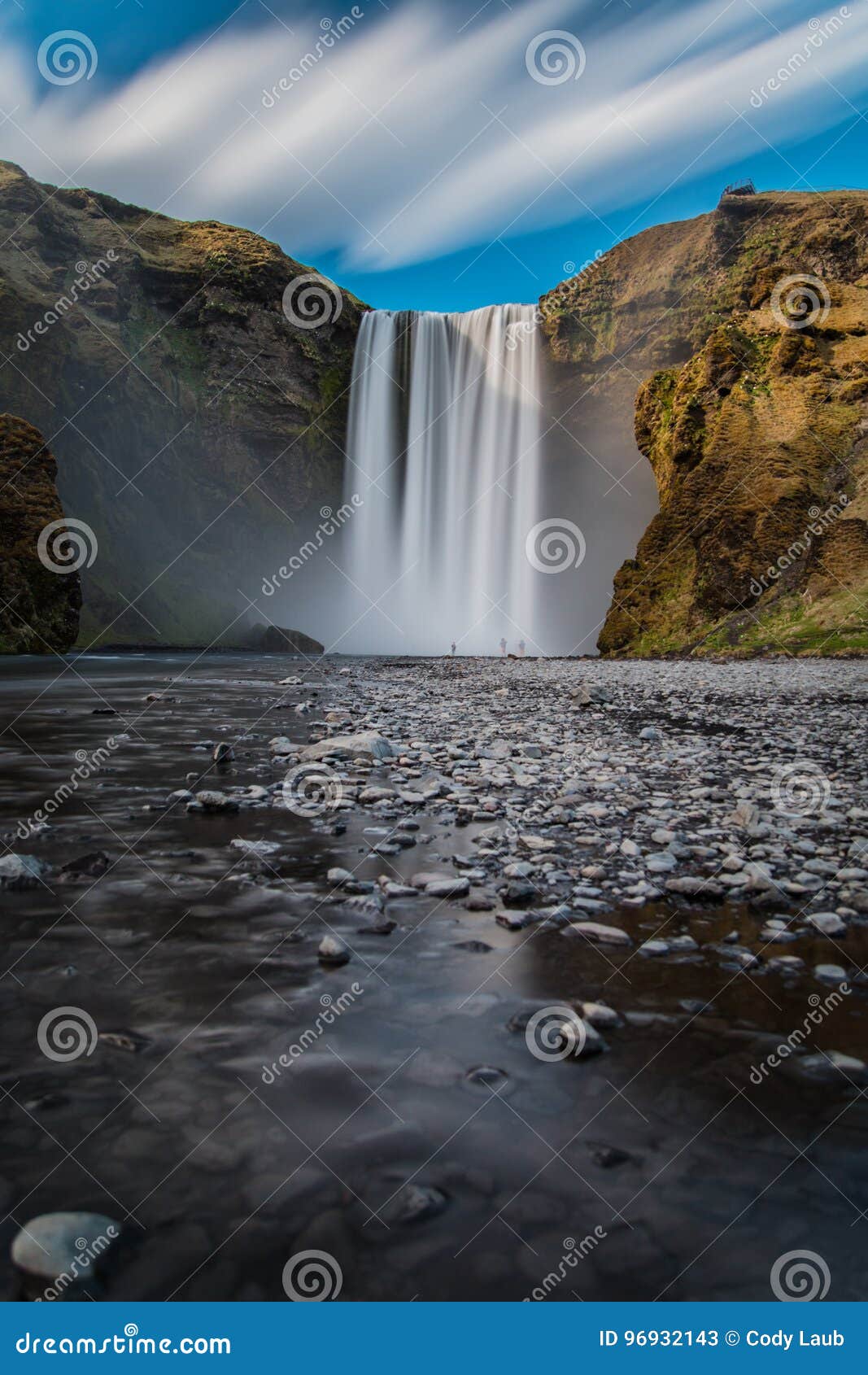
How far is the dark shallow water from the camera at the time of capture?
163 centimetres

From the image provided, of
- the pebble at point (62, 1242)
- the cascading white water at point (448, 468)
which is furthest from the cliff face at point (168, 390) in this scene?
the pebble at point (62, 1242)

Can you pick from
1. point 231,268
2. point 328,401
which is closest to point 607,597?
point 328,401

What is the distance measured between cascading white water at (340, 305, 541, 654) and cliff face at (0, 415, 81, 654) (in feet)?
114

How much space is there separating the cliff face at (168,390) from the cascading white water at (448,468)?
450 centimetres

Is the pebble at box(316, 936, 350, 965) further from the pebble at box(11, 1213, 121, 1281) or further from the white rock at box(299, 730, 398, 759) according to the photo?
the white rock at box(299, 730, 398, 759)

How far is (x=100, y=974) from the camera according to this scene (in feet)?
9.45

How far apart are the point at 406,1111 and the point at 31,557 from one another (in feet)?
130

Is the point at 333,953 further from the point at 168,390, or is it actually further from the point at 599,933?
the point at 168,390

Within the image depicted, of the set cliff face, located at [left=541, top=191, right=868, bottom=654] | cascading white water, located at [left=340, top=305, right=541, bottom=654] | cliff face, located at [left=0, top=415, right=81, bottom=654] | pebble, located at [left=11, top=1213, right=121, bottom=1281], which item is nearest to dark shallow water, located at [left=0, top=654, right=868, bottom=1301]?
pebble, located at [left=11, top=1213, right=121, bottom=1281]

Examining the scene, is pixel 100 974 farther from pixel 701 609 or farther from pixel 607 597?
pixel 607 597

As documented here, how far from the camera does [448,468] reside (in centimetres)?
6353

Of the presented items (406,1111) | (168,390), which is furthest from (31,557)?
(406,1111)

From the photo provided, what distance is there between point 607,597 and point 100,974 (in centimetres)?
7142

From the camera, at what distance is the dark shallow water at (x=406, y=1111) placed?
163 cm
